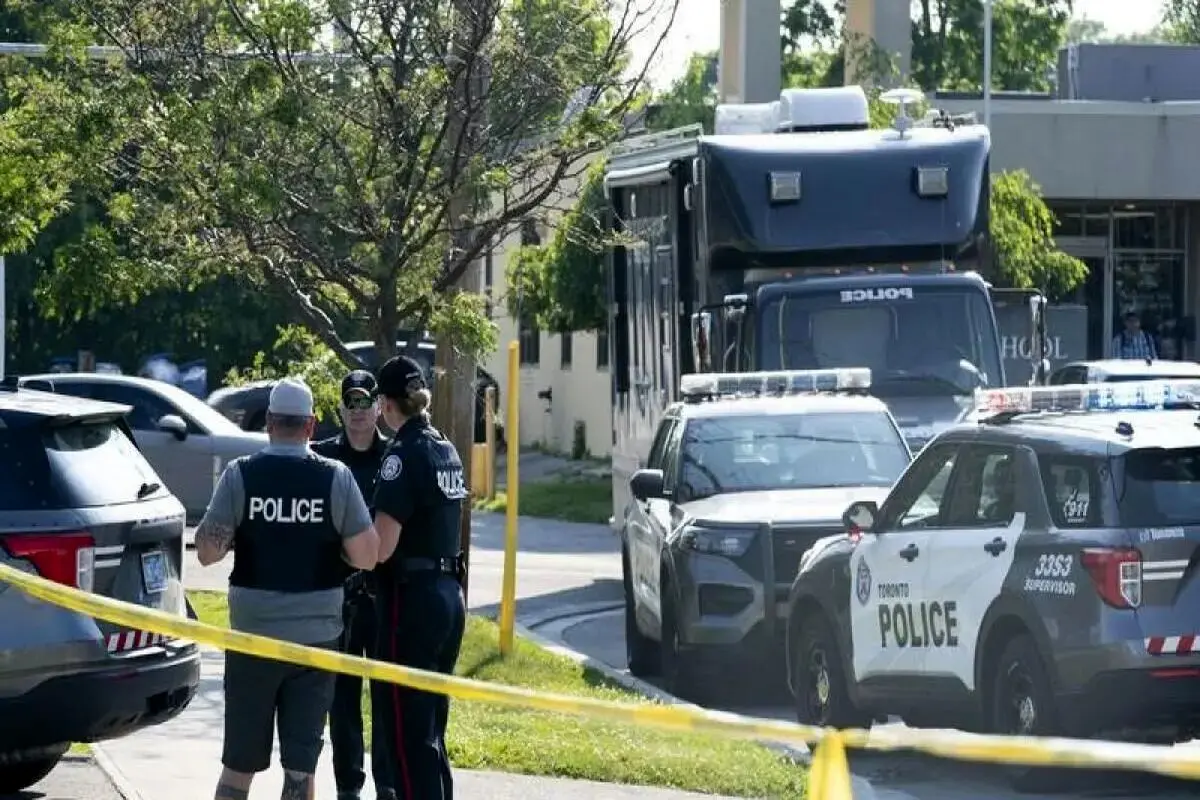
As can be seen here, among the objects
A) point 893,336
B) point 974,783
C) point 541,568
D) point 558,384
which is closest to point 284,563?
point 974,783

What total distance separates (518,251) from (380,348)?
720 inches

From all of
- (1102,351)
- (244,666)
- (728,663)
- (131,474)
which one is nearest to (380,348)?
(728,663)

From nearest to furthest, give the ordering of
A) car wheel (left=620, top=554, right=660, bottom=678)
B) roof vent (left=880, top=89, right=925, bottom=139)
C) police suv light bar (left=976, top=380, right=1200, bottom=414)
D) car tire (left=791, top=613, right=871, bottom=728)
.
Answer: police suv light bar (left=976, top=380, right=1200, bottom=414) < car tire (left=791, top=613, right=871, bottom=728) < car wheel (left=620, top=554, right=660, bottom=678) < roof vent (left=880, top=89, right=925, bottom=139)

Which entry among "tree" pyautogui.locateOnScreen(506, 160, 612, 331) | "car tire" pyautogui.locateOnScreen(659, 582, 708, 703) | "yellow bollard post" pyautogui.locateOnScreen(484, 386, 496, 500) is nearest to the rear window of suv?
"car tire" pyautogui.locateOnScreen(659, 582, 708, 703)

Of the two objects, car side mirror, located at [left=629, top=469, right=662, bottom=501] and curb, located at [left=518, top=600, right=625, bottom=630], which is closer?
car side mirror, located at [left=629, top=469, right=662, bottom=501]

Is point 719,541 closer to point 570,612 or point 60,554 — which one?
point 570,612

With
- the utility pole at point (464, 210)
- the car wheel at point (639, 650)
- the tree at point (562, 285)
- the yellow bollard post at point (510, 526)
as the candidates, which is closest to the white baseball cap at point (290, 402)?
the utility pole at point (464, 210)

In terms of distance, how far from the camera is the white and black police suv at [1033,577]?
31.3 feet

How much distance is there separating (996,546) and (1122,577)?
82cm

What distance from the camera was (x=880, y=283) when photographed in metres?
16.8

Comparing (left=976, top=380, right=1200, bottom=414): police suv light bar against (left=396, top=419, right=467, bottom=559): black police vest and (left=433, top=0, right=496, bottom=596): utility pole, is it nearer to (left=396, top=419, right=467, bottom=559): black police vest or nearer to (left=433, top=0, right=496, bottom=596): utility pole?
(left=396, top=419, right=467, bottom=559): black police vest

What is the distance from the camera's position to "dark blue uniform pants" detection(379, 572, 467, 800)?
26.5 feet

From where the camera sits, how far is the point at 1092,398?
10508 millimetres

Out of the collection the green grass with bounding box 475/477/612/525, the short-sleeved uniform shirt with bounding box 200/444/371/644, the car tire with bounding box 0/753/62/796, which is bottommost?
the green grass with bounding box 475/477/612/525
